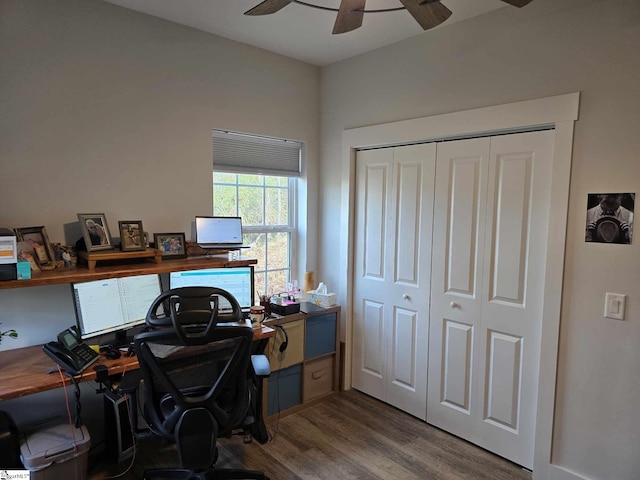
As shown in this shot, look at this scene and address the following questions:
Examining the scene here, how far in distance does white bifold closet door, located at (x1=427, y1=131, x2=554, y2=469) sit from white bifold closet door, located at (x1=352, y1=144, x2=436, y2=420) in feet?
0.31

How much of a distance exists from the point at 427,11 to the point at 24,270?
206 cm

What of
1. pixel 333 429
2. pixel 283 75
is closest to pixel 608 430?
pixel 333 429

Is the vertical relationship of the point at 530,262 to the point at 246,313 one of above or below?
above

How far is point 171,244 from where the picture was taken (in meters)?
2.57

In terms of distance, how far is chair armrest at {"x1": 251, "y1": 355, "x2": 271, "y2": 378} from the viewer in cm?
212

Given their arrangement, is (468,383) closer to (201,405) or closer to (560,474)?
(560,474)

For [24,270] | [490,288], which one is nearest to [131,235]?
[24,270]

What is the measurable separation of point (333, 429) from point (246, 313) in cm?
99

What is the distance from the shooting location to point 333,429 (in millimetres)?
2791

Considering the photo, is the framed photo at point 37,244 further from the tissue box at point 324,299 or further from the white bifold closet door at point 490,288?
the white bifold closet door at point 490,288

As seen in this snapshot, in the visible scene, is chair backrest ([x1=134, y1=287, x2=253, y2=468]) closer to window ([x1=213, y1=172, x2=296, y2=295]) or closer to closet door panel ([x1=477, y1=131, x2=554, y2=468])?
window ([x1=213, y1=172, x2=296, y2=295])

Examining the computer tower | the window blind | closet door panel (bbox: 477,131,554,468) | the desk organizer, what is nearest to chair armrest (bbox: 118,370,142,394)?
the computer tower

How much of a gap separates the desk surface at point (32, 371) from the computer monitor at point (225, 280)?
0.60m

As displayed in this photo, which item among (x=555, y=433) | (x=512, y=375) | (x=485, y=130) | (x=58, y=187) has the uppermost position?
(x=485, y=130)
